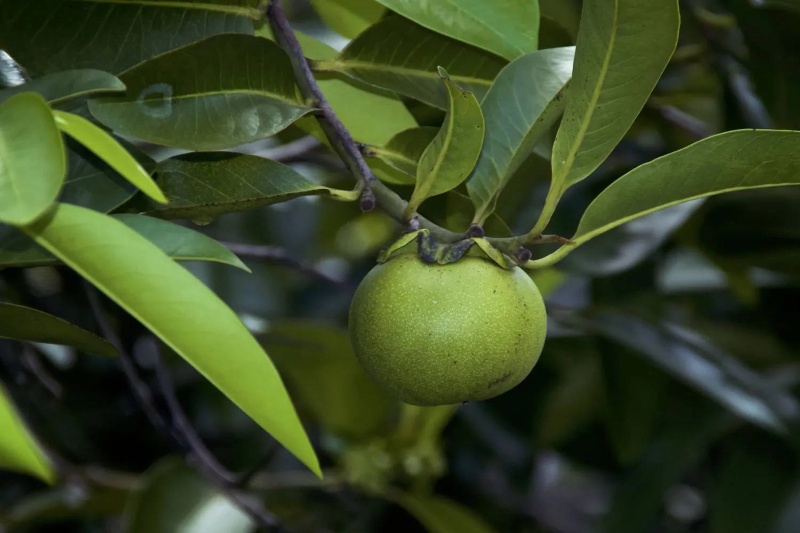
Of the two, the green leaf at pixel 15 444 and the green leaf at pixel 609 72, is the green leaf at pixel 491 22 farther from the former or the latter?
the green leaf at pixel 15 444

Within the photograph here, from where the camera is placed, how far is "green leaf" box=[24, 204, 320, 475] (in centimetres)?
52

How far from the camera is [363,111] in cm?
86

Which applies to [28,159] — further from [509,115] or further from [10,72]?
[509,115]

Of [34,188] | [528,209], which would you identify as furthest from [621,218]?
[528,209]

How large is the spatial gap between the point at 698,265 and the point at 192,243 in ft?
4.95

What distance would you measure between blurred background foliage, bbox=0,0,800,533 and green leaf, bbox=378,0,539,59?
0.28m

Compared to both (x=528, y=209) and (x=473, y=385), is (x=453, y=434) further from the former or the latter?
(x=473, y=385)

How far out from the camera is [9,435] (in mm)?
412

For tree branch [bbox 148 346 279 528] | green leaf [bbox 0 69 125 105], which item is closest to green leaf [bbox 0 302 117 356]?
green leaf [bbox 0 69 125 105]

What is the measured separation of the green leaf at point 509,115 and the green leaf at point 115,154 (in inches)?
11.4

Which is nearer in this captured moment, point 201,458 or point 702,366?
point 201,458

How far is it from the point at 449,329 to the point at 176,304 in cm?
21

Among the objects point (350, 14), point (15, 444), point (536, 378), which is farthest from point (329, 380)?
point (15, 444)

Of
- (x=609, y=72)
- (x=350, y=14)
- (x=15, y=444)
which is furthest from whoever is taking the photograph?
(x=350, y=14)
